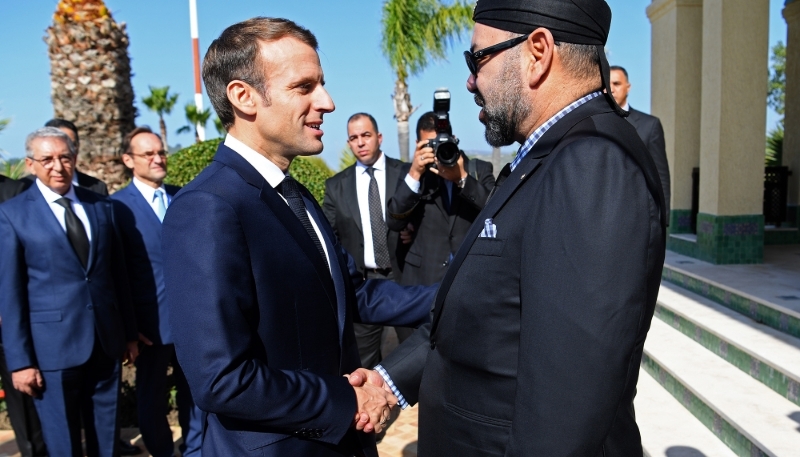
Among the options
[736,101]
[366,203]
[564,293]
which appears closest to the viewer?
[564,293]

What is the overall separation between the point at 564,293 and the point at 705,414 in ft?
10.1

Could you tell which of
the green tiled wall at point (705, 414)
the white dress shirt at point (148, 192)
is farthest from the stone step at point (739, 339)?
the white dress shirt at point (148, 192)

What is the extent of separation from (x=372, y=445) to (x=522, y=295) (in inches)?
37.3

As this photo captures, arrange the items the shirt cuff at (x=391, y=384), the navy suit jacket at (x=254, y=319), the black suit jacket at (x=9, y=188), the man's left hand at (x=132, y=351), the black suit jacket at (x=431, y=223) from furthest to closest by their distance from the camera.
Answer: the black suit jacket at (x=9, y=188)
the black suit jacket at (x=431, y=223)
the man's left hand at (x=132, y=351)
the shirt cuff at (x=391, y=384)
the navy suit jacket at (x=254, y=319)

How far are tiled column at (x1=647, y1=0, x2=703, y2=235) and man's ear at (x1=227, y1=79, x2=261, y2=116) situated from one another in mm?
7233

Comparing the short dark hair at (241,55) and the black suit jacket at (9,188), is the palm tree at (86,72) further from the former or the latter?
the short dark hair at (241,55)

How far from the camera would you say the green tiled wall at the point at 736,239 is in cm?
637

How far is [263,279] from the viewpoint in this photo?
5.77 ft

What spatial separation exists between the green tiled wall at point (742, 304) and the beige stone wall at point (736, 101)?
0.81 m

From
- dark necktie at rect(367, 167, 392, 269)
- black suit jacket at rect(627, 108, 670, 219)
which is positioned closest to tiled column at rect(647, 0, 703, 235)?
black suit jacket at rect(627, 108, 670, 219)

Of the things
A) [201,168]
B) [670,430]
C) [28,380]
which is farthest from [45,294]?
[201,168]

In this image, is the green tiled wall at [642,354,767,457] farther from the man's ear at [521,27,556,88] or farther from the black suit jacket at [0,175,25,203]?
the black suit jacket at [0,175,25,203]

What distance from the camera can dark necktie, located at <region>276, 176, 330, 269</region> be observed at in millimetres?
2002

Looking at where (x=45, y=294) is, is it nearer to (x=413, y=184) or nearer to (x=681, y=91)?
(x=413, y=184)
